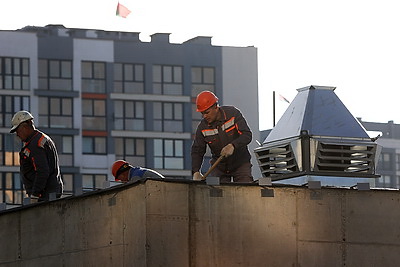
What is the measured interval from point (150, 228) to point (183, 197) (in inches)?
20.3

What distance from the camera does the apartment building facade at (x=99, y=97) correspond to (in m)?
95.1

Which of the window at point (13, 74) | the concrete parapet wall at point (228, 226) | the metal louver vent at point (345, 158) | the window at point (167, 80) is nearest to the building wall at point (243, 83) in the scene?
the window at point (167, 80)

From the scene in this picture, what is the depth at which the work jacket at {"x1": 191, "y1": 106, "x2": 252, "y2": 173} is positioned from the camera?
1625 centimetres

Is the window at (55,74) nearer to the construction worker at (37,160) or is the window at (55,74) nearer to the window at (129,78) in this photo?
the window at (129,78)

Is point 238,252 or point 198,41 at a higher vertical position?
point 198,41

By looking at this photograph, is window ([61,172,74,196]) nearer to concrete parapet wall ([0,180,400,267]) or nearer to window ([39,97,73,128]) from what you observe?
window ([39,97,73,128])

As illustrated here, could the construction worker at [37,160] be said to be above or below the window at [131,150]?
below

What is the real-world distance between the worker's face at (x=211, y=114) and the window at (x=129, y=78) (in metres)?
82.2

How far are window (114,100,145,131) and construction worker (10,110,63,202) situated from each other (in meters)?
80.0

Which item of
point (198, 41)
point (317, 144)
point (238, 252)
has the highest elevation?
point (198, 41)

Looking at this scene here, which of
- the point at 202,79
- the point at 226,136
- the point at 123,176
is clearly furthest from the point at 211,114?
the point at 202,79

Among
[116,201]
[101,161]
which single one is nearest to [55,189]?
[116,201]

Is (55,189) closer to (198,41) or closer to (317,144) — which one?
(317,144)

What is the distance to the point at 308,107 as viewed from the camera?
1855 centimetres
